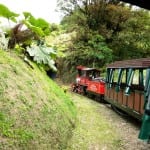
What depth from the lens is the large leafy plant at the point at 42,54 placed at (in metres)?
11.1

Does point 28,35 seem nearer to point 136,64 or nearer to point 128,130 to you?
point 136,64

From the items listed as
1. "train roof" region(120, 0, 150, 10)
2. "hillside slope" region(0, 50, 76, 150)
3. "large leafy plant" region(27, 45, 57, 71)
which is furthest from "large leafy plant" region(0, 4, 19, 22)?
"train roof" region(120, 0, 150, 10)

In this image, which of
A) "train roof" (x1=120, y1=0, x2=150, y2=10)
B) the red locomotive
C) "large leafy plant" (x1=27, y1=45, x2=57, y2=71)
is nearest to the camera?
"train roof" (x1=120, y1=0, x2=150, y2=10)

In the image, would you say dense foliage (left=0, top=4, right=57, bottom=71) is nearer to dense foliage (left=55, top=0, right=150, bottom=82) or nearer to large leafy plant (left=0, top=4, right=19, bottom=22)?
large leafy plant (left=0, top=4, right=19, bottom=22)

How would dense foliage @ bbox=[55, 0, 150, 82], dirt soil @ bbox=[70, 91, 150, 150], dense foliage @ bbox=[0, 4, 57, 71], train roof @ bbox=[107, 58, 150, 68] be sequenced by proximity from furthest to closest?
dense foliage @ bbox=[55, 0, 150, 82]
dense foliage @ bbox=[0, 4, 57, 71]
train roof @ bbox=[107, 58, 150, 68]
dirt soil @ bbox=[70, 91, 150, 150]

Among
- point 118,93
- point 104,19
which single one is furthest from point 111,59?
point 118,93

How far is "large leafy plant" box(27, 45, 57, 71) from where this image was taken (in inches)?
436

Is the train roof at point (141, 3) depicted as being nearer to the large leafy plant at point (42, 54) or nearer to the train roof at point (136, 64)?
the train roof at point (136, 64)

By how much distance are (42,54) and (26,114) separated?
204 inches

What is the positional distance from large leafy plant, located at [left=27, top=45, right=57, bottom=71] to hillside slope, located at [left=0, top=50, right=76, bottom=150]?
2.20 m

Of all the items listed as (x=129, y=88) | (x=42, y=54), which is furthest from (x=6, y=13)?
(x=129, y=88)

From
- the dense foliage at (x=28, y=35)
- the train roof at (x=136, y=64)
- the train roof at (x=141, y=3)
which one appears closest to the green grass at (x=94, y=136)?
the train roof at (x=136, y=64)

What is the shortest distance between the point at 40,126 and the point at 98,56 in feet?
70.6

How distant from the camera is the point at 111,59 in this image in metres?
28.4
